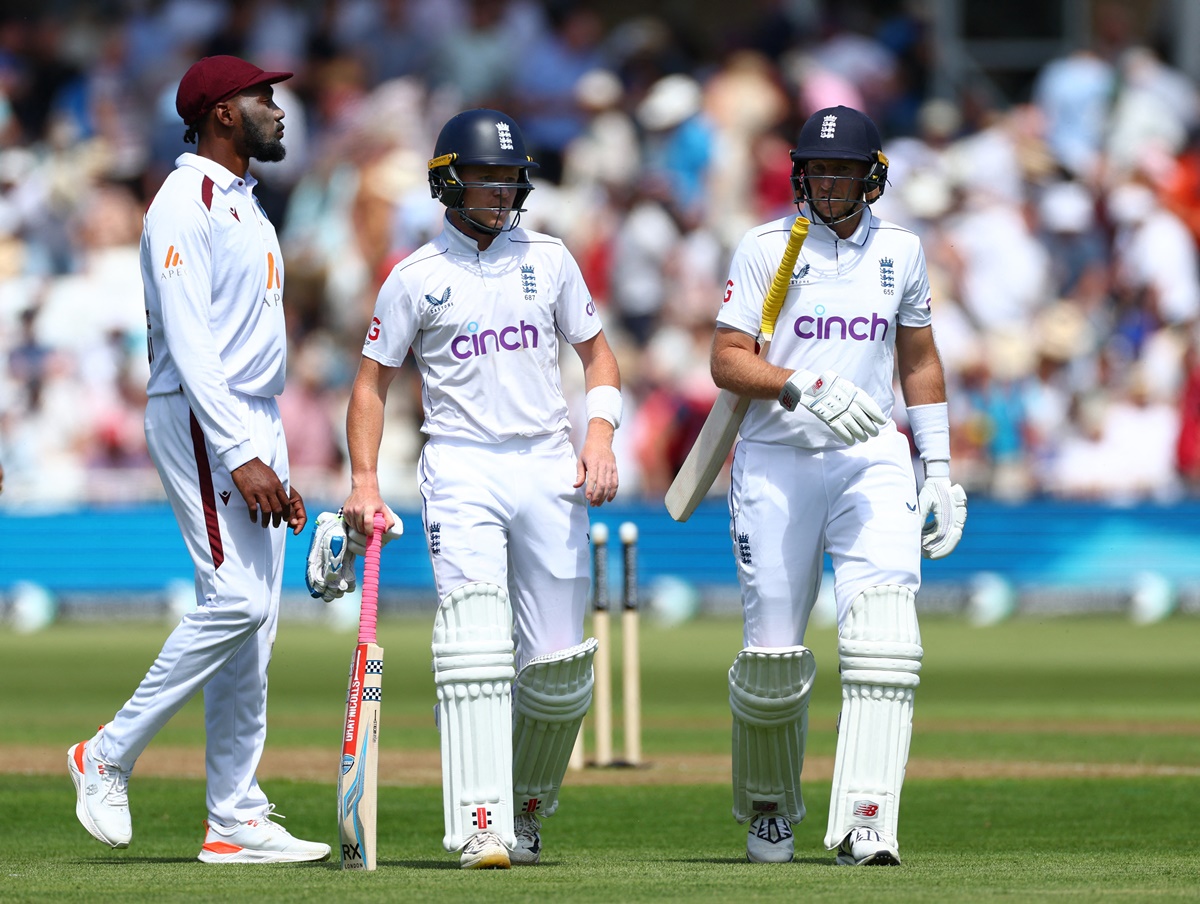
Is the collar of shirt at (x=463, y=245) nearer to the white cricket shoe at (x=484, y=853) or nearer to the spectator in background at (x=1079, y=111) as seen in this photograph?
the white cricket shoe at (x=484, y=853)

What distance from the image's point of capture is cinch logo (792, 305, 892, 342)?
6.96m

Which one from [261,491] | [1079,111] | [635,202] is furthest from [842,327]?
[1079,111]

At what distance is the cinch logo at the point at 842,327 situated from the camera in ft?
22.9

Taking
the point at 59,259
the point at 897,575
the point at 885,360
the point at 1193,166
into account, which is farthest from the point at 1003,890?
the point at 59,259

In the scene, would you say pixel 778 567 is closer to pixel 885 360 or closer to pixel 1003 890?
pixel 885 360

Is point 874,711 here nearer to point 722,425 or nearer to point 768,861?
point 768,861

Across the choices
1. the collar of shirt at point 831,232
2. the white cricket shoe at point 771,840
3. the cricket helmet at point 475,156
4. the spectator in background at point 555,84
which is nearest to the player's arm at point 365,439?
the cricket helmet at point 475,156

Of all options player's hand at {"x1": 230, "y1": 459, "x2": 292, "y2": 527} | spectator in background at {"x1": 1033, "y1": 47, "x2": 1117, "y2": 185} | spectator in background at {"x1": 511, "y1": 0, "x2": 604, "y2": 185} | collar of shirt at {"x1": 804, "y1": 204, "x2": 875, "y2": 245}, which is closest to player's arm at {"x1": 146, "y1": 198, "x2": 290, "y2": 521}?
player's hand at {"x1": 230, "y1": 459, "x2": 292, "y2": 527}

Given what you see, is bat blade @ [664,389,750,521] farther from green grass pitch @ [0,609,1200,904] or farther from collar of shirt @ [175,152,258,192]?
collar of shirt @ [175,152,258,192]

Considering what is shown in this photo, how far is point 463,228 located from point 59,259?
604 inches

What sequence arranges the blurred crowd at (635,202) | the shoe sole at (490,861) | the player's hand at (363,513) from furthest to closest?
the blurred crowd at (635,202) < the player's hand at (363,513) < the shoe sole at (490,861)

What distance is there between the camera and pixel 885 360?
703 centimetres

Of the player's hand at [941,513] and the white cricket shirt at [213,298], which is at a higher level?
the white cricket shirt at [213,298]

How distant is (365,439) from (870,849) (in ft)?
6.44
